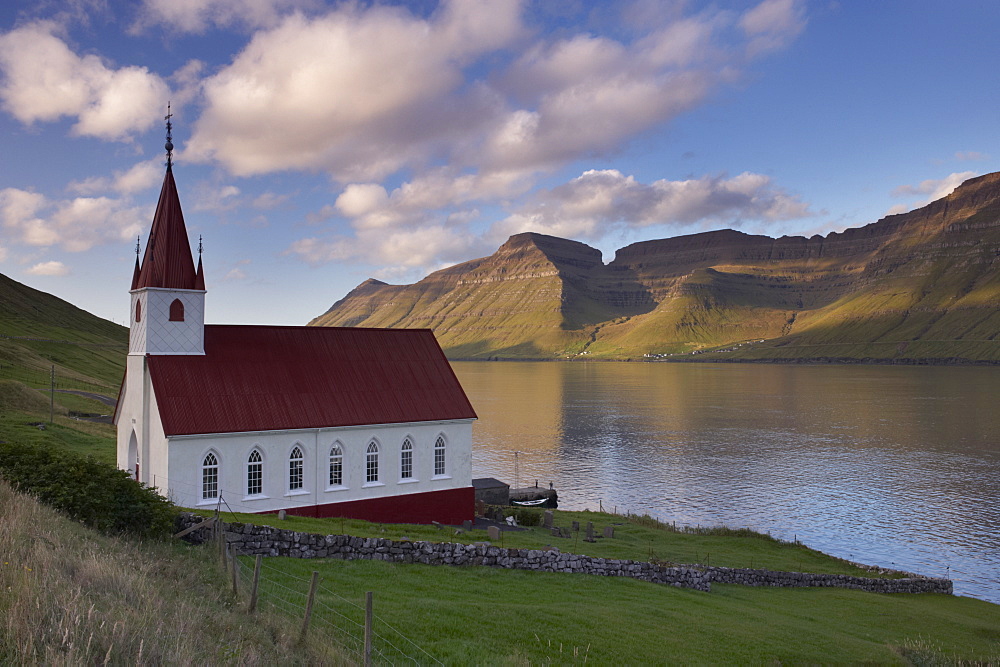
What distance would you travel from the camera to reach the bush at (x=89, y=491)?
19.9 m

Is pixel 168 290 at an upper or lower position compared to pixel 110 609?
upper

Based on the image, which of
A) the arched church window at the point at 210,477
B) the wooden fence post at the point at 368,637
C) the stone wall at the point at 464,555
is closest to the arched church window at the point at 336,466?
the arched church window at the point at 210,477

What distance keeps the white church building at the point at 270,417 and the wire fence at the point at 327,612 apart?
13.7 m

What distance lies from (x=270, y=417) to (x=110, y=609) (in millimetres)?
25516

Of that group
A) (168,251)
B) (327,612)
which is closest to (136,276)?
(168,251)

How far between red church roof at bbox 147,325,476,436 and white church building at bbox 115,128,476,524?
0.08 m

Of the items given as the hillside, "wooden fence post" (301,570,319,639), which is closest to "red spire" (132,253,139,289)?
"wooden fence post" (301,570,319,639)

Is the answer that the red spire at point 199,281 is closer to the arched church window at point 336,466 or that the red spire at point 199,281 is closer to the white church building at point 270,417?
the white church building at point 270,417

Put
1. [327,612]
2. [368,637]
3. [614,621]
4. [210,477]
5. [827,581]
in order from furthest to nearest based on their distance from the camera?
[827,581]
[210,477]
[614,621]
[327,612]
[368,637]

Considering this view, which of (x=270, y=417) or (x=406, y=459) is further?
(x=406, y=459)

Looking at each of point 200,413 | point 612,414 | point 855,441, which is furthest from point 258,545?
point 612,414

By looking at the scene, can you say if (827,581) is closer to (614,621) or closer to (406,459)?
(614,621)

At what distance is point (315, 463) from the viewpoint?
3638 centimetres

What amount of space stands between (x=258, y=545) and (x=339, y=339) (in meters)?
20.1
